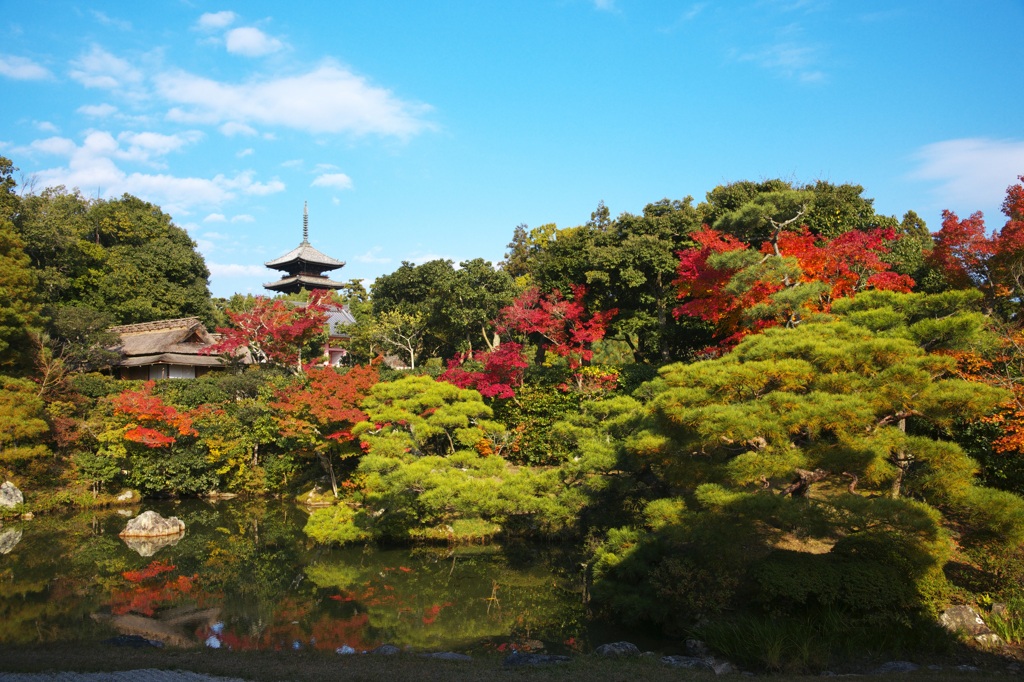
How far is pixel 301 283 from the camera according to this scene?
130 feet

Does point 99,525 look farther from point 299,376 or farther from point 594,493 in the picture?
point 594,493

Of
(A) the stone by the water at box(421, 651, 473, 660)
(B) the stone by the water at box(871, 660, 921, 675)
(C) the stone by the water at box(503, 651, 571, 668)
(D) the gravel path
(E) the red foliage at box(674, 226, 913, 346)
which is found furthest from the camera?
(E) the red foliage at box(674, 226, 913, 346)

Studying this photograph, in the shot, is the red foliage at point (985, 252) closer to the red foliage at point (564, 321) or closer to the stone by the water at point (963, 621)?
the stone by the water at point (963, 621)

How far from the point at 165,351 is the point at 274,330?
5.07 m

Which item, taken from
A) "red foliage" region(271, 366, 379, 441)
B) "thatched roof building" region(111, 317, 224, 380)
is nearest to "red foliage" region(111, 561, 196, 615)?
"red foliage" region(271, 366, 379, 441)

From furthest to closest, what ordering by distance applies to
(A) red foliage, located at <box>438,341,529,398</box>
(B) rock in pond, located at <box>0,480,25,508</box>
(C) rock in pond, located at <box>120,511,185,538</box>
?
(A) red foliage, located at <box>438,341,529,398</box> → (B) rock in pond, located at <box>0,480,25,508</box> → (C) rock in pond, located at <box>120,511,185,538</box>

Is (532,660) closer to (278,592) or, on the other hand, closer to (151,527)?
(278,592)

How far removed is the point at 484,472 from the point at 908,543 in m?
6.82

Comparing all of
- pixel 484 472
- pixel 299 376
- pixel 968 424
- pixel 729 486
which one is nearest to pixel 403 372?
pixel 299 376

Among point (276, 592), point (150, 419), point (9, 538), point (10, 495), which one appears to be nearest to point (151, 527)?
point (9, 538)

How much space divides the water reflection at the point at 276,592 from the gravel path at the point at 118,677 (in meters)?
2.07

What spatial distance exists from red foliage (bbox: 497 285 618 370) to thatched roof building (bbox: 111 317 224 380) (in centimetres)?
1178

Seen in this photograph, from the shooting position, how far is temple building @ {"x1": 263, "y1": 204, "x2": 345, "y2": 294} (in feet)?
129

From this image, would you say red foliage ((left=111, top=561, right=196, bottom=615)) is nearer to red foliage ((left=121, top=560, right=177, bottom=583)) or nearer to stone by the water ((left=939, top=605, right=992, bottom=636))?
red foliage ((left=121, top=560, right=177, bottom=583))
